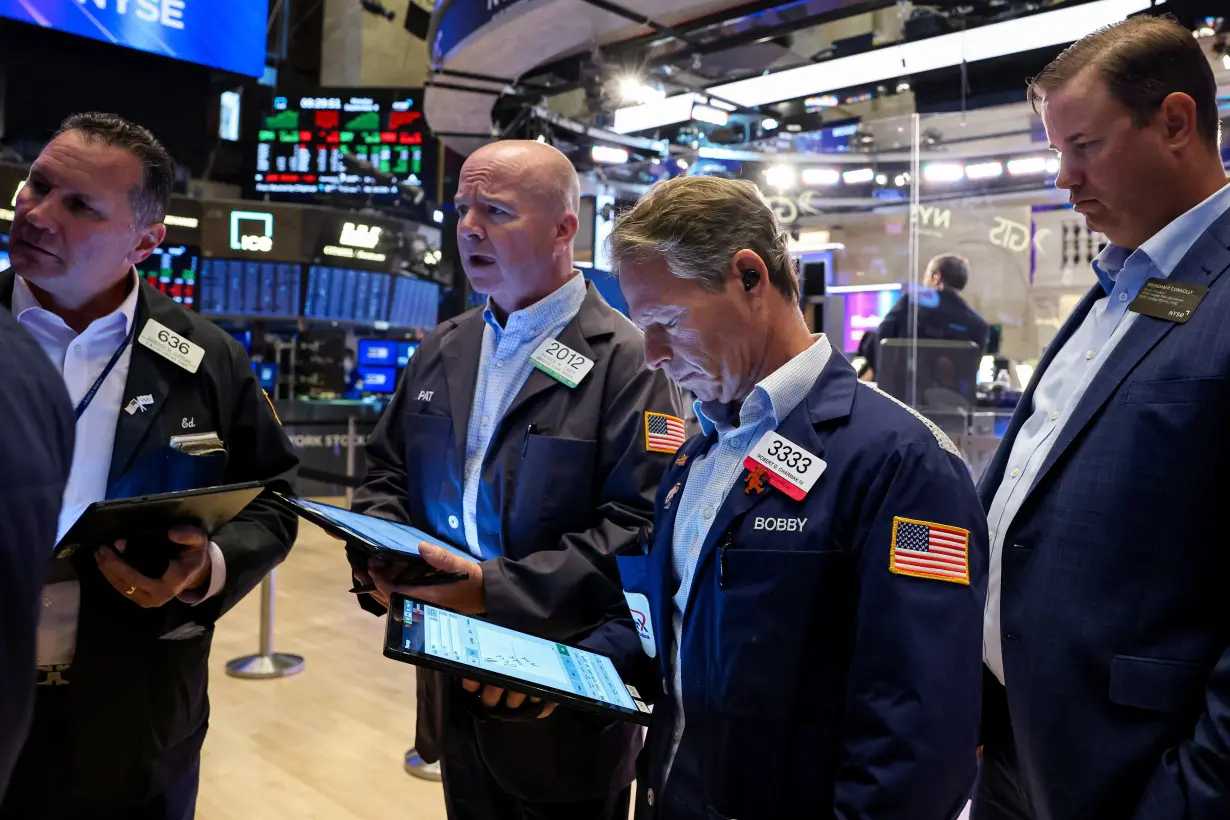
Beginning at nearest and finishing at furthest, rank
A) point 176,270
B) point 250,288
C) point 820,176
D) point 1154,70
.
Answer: point 1154,70, point 820,176, point 176,270, point 250,288

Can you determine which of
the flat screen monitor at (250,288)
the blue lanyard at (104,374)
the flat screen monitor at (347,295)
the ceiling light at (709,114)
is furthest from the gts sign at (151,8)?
the blue lanyard at (104,374)

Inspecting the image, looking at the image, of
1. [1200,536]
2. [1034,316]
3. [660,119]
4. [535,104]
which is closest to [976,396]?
[1034,316]

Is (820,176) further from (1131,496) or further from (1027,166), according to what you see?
(1131,496)

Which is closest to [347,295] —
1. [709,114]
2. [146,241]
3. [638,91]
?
[638,91]

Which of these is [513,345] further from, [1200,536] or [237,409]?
[1200,536]

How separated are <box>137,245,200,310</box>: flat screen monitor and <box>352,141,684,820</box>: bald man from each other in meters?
7.54

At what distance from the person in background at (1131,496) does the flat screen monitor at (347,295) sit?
10677 millimetres

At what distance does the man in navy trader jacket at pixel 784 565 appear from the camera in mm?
1151

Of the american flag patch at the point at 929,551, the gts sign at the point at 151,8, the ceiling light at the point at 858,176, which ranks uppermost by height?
the gts sign at the point at 151,8

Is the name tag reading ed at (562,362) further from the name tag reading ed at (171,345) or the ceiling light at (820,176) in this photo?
the ceiling light at (820,176)

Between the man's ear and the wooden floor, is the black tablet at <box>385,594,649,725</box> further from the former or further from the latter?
the wooden floor

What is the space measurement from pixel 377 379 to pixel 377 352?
14.0 inches

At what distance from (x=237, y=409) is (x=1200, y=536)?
6.20 ft

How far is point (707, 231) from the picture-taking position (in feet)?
4.45
